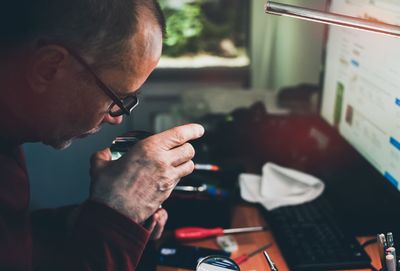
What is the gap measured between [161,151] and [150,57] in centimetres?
16

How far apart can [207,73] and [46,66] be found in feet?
5.18

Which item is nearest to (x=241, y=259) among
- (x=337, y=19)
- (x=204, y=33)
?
(x=337, y=19)

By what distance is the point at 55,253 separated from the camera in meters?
0.83

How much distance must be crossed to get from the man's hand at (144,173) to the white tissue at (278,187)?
0.37 m

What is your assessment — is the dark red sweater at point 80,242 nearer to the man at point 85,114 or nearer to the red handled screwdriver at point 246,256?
the man at point 85,114

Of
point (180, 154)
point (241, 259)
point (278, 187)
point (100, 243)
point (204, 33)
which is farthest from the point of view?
point (204, 33)

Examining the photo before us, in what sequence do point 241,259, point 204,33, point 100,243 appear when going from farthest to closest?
1. point 204,33
2. point 241,259
3. point 100,243

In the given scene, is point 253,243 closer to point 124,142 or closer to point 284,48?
point 124,142

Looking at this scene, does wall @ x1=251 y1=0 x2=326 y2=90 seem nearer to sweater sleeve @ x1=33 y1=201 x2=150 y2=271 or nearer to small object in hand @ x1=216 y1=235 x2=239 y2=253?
small object in hand @ x1=216 y1=235 x2=239 y2=253

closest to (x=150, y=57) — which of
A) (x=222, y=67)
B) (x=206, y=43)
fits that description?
Result: (x=222, y=67)

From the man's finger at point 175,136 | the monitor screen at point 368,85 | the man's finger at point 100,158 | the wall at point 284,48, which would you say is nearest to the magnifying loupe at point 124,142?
the man's finger at point 100,158

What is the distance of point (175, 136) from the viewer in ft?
2.89

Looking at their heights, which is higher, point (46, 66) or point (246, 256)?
point (46, 66)

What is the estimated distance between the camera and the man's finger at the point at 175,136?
0.87m
